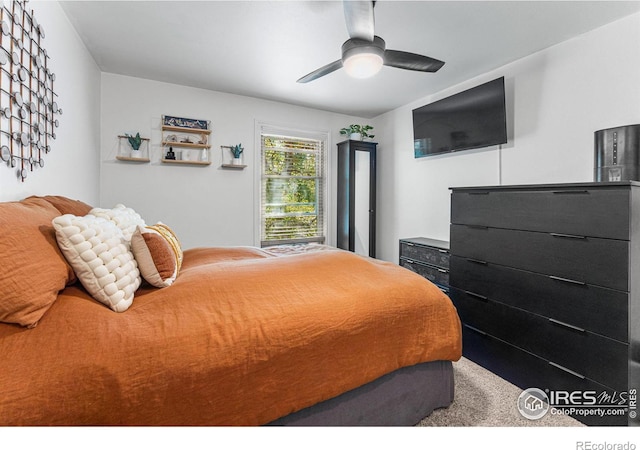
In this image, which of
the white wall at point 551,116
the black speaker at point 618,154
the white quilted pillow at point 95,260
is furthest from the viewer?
the white wall at point 551,116

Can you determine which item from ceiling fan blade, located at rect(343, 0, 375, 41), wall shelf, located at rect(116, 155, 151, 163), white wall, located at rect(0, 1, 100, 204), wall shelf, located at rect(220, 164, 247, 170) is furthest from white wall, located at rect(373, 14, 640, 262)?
white wall, located at rect(0, 1, 100, 204)

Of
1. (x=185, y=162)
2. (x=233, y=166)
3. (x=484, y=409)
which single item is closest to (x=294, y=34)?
(x=233, y=166)

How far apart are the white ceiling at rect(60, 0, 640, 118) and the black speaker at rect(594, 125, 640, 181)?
0.98 metres

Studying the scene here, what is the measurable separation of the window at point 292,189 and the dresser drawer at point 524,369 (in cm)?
264

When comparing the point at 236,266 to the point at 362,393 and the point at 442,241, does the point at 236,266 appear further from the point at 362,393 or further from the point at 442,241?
the point at 442,241

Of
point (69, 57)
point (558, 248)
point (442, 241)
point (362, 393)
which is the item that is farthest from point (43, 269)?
point (442, 241)

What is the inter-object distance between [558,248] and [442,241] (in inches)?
72.4

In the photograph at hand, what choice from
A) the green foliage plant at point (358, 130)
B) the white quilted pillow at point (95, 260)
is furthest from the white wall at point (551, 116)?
the white quilted pillow at point (95, 260)

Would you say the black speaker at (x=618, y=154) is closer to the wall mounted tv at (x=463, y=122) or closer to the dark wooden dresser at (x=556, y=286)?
the dark wooden dresser at (x=556, y=286)

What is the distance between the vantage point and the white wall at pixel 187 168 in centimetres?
315

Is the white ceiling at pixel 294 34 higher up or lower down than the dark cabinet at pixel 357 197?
higher up

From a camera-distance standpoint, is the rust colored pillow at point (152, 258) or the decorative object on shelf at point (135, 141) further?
the decorative object on shelf at point (135, 141)

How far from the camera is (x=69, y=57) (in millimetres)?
2182

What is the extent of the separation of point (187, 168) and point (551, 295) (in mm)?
3604
